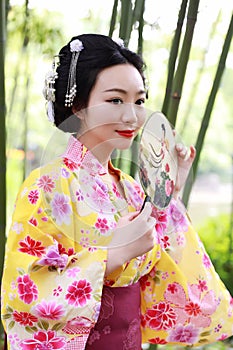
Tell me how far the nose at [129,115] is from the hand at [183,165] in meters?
0.17

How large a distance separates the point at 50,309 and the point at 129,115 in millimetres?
345

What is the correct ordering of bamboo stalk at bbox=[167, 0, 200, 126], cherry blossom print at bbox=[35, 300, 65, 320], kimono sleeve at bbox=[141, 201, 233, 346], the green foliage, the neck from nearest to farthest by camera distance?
cherry blossom print at bbox=[35, 300, 65, 320], the neck, kimono sleeve at bbox=[141, 201, 233, 346], bamboo stalk at bbox=[167, 0, 200, 126], the green foliage

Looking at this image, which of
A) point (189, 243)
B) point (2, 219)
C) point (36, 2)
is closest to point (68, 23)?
point (36, 2)

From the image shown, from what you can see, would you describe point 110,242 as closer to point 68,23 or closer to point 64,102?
point 64,102

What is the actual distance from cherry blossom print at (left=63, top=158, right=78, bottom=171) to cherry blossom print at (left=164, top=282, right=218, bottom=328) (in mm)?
334

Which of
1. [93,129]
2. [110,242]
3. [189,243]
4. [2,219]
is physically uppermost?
[93,129]

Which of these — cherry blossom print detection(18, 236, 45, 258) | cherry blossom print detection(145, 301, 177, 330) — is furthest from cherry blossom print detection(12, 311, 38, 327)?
cherry blossom print detection(145, 301, 177, 330)

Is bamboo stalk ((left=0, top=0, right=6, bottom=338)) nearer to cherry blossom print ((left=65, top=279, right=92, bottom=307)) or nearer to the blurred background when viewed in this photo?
the blurred background

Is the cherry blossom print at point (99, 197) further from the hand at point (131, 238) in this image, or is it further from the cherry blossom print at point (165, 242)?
the cherry blossom print at point (165, 242)

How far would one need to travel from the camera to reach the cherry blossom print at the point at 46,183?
116 cm

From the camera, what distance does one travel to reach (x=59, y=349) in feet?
3.81

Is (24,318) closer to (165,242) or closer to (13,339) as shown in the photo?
(13,339)

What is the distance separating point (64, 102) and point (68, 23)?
222cm

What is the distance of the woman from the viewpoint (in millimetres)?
1127
